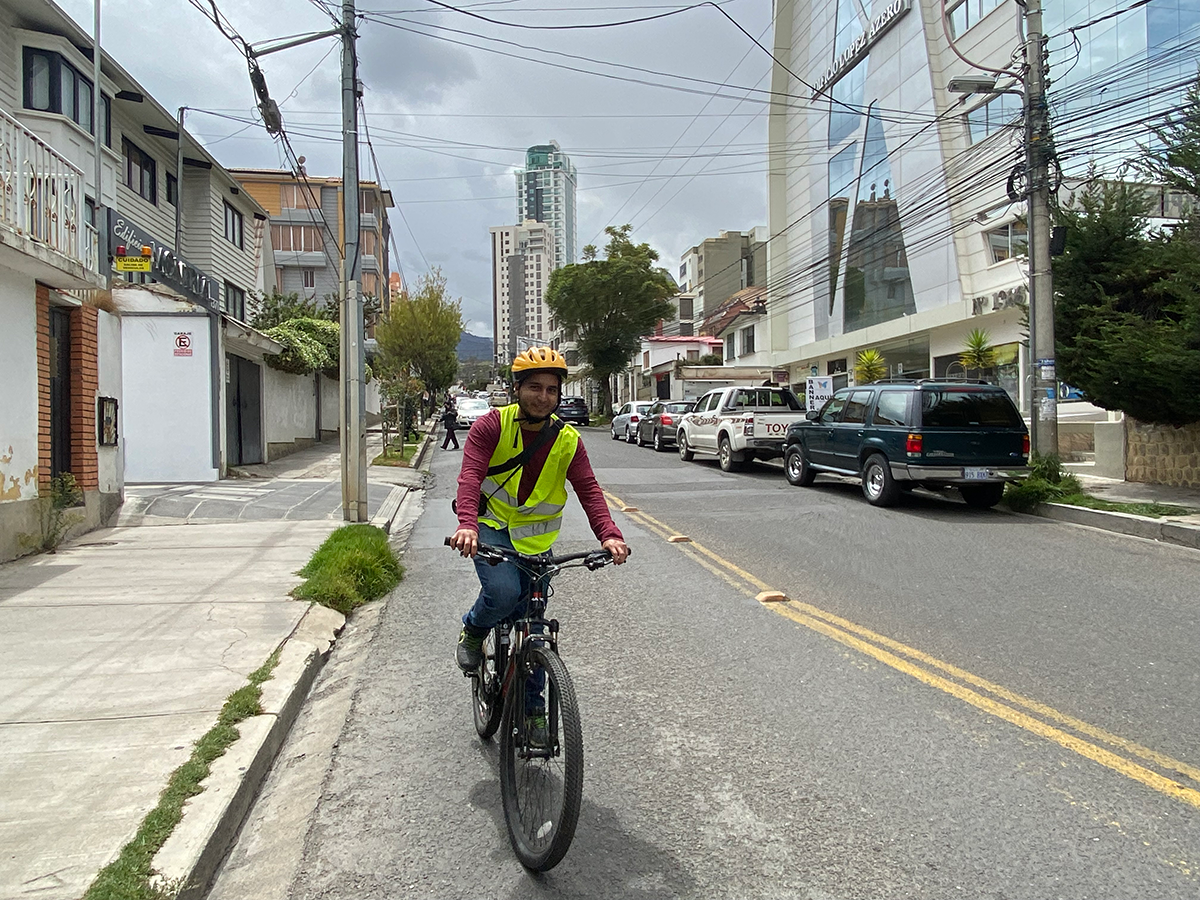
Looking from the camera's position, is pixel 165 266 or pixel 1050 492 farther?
pixel 165 266

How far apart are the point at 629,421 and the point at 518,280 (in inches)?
3889

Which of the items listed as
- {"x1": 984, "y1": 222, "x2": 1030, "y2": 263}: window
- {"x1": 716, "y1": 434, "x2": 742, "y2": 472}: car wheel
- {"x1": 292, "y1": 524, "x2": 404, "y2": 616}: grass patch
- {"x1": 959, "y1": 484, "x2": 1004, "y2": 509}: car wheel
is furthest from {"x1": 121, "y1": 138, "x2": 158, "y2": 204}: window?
{"x1": 984, "y1": 222, "x2": 1030, "y2": 263}: window

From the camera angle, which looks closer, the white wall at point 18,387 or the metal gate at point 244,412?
the white wall at point 18,387

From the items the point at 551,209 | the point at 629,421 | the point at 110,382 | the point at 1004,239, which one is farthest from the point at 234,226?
the point at 551,209

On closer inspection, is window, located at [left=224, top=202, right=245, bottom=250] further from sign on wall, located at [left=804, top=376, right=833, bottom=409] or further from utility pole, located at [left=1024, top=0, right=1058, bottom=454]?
utility pole, located at [left=1024, top=0, right=1058, bottom=454]

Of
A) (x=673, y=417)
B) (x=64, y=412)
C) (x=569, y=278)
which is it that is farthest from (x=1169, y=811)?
(x=569, y=278)

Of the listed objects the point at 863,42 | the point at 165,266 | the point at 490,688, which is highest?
the point at 863,42

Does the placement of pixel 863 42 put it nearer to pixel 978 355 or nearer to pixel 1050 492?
pixel 978 355

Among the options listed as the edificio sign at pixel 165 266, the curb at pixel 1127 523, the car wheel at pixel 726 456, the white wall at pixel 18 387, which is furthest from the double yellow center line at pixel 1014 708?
the car wheel at pixel 726 456

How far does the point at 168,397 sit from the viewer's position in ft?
49.6

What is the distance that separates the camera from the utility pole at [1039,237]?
1342cm

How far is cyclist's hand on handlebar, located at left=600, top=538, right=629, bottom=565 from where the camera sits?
11.8 feet

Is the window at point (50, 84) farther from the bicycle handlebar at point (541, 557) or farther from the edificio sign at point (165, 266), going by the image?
the bicycle handlebar at point (541, 557)

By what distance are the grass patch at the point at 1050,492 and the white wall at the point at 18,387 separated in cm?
1248
